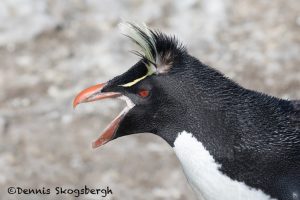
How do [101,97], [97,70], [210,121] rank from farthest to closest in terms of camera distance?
[97,70], [101,97], [210,121]

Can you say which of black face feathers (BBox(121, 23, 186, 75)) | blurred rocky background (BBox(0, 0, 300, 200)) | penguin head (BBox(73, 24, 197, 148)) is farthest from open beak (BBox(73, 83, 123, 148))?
blurred rocky background (BBox(0, 0, 300, 200))

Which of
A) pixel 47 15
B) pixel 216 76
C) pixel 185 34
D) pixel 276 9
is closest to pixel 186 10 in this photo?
pixel 185 34

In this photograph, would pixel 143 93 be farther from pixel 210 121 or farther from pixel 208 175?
pixel 208 175

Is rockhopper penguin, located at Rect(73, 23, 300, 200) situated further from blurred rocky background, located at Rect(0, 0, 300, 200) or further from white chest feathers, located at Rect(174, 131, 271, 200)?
blurred rocky background, located at Rect(0, 0, 300, 200)

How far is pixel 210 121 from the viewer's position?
3.24 m

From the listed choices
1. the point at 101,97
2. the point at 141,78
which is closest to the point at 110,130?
the point at 101,97

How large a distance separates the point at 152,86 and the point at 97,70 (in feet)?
10.6

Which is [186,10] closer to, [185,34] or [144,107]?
[185,34]

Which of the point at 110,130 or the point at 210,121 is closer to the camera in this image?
the point at 210,121

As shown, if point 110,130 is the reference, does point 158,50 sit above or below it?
above

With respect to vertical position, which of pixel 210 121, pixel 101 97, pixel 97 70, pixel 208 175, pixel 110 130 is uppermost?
pixel 97 70

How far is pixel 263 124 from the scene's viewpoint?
3.27 metres

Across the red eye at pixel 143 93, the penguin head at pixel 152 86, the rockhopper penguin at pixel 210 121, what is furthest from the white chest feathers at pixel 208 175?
the red eye at pixel 143 93

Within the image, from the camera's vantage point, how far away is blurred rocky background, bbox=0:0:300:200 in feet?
17.4
